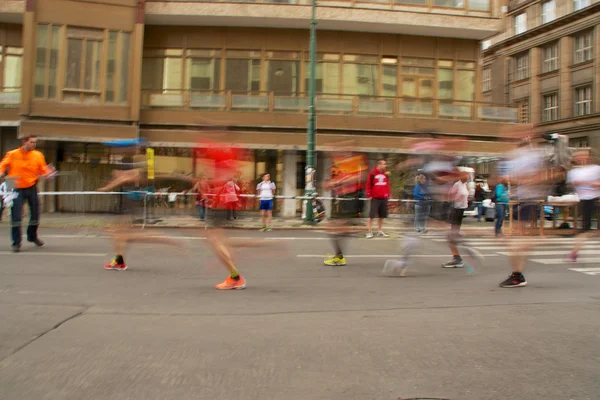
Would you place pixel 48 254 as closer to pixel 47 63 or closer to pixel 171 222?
pixel 171 222

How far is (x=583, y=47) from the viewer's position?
3728cm

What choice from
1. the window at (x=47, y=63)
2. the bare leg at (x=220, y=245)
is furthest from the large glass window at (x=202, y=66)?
the bare leg at (x=220, y=245)

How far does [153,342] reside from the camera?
4.04 m

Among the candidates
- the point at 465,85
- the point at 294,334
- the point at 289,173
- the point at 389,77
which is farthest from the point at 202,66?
the point at 294,334

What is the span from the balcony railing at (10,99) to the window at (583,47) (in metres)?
36.2

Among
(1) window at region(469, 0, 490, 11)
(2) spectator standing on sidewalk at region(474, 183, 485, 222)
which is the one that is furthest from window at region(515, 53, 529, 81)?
(2) spectator standing on sidewalk at region(474, 183, 485, 222)

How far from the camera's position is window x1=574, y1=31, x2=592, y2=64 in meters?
36.6

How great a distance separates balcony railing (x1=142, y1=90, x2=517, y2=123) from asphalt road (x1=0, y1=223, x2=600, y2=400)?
1467 cm

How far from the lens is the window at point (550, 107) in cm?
4019

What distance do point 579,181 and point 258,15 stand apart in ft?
51.3

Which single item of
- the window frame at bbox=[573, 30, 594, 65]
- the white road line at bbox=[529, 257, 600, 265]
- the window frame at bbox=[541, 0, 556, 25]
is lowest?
the white road line at bbox=[529, 257, 600, 265]

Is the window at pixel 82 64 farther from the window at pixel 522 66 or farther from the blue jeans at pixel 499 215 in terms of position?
the window at pixel 522 66

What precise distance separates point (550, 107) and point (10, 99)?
37.6m

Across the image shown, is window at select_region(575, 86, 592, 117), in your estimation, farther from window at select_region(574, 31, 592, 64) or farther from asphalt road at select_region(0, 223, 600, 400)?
asphalt road at select_region(0, 223, 600, 400)
